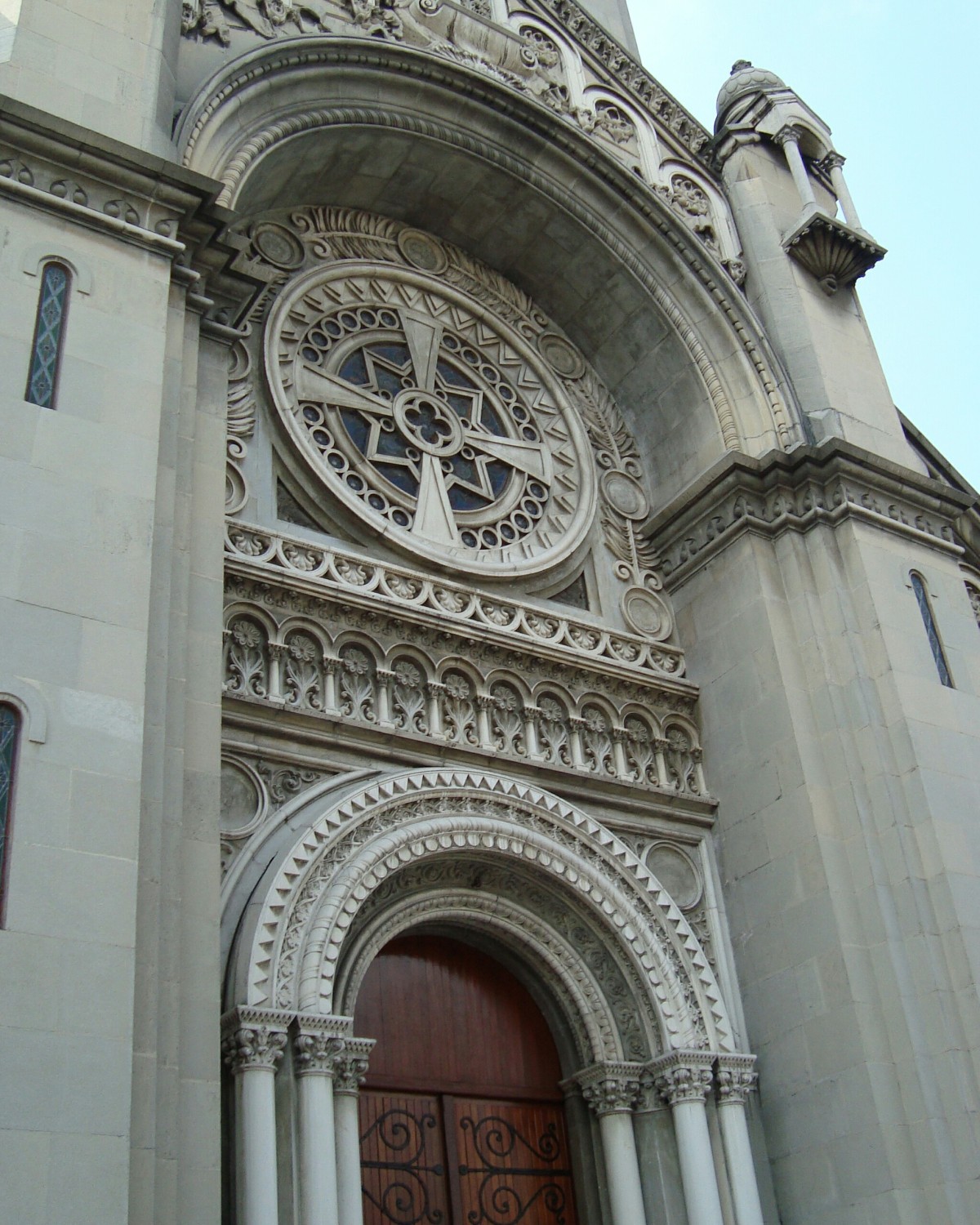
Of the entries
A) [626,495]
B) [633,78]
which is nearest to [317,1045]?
[626,495]


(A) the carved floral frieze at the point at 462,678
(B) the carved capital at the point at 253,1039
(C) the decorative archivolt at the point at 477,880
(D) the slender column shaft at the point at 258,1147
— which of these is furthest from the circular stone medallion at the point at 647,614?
(D) the slender column shaft at the point at 258,1147

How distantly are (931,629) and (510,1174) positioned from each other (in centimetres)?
590

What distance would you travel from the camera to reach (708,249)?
550 inches

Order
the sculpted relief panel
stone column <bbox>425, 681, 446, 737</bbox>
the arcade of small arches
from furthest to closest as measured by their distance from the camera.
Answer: the sculpted relief panel, stone column <bbox>425, 681, 446, 737</bbox>, the arcade of small arches

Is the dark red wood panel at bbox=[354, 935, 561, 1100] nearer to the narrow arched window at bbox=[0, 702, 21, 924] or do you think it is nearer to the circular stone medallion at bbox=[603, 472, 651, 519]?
the narrow arched window at bbox=[0, 702, 21, 924]

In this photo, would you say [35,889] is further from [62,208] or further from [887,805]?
[887,805]

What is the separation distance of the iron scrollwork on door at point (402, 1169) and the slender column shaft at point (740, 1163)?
6.86 ft

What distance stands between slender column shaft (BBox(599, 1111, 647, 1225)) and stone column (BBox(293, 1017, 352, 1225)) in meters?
2.51

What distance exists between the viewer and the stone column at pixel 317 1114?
312 inches

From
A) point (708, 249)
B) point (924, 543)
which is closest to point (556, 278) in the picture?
point (708, 249)

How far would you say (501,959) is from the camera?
10.7 meters

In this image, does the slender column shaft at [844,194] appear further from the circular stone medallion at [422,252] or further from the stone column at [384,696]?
the stone column at [384,696]

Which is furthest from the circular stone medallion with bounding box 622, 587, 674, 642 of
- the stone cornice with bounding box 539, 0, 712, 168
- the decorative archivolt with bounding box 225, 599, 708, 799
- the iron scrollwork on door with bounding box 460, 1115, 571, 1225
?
the stone cornice with bounding box 539, 0, 712, 168

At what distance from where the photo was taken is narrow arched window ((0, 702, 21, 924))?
658cm
